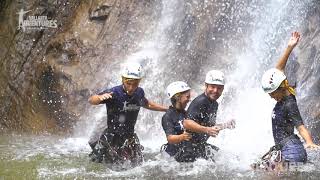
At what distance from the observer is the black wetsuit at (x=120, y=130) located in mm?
7609

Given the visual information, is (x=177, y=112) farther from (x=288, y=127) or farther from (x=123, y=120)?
(x=288, y=127)

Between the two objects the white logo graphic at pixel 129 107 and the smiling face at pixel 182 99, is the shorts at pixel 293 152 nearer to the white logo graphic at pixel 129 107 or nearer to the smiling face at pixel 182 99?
the smiling face at pixel 182 99

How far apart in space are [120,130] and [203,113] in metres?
1.47

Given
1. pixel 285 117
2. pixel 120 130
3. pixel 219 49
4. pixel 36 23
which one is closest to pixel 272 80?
pixel 285 117

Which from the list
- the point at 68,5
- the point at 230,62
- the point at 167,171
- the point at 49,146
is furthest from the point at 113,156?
the point at 68,5

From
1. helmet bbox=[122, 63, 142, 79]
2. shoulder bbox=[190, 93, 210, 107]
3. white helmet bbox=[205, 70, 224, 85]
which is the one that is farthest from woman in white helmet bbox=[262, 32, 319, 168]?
helmet bbox=[122, 63, 142, 79]

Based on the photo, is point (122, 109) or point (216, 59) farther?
point (216, 59)

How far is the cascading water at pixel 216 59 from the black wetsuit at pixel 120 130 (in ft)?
6.36

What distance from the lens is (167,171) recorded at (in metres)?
7.34

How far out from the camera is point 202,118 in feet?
23.3

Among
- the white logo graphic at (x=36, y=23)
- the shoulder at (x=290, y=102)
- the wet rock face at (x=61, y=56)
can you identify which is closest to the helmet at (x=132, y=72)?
the shoulder at (x=290, y=102)

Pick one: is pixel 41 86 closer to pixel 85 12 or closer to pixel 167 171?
pixel 85 12

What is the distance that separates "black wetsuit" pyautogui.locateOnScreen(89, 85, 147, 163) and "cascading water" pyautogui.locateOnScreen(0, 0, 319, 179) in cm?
194

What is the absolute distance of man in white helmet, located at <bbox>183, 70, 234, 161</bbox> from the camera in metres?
7.01
